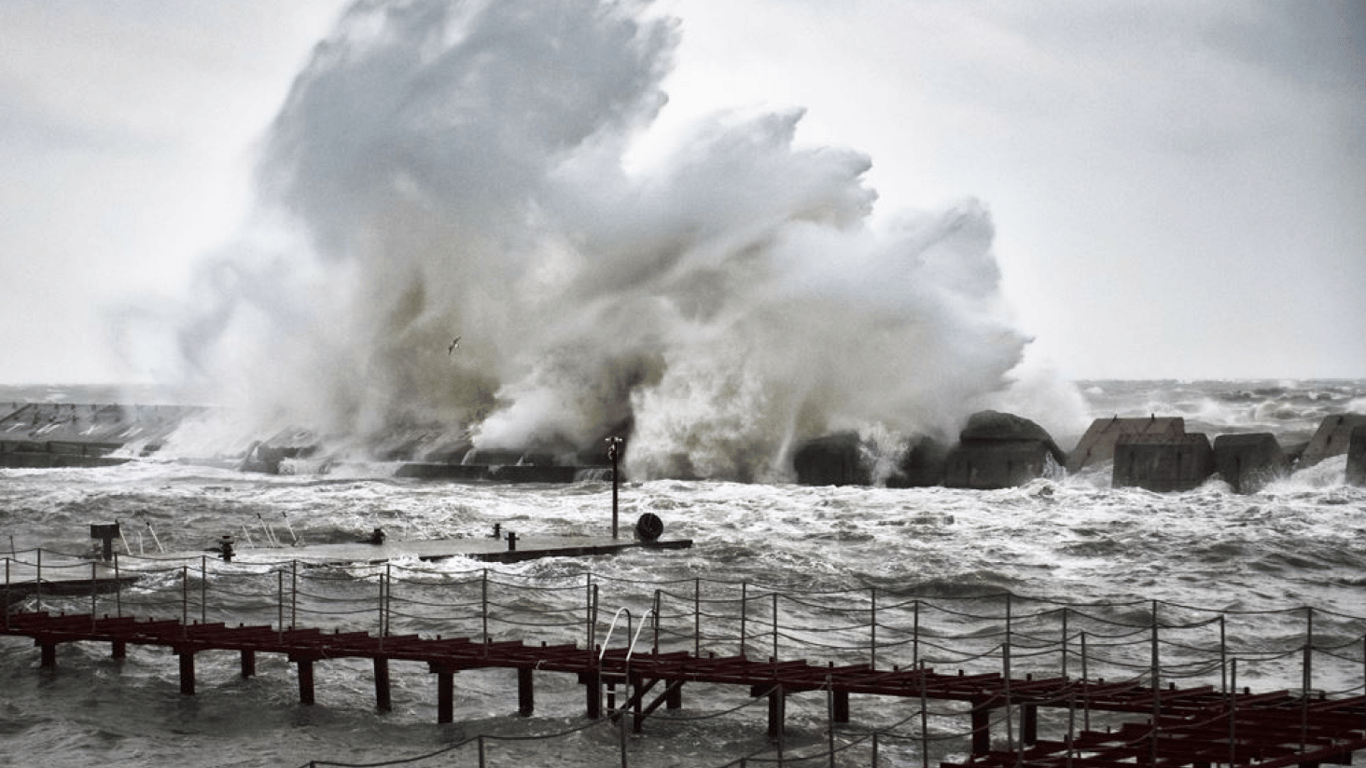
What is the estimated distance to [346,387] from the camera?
2525 inches

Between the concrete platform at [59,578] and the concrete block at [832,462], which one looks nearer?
the concrete platform at [59,578]

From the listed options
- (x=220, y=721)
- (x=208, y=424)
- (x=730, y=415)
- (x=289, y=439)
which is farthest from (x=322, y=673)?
(x=208, y=424)

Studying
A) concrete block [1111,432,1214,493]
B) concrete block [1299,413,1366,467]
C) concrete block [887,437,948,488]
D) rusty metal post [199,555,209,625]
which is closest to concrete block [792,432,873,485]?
concrete block [887,437,948,488]

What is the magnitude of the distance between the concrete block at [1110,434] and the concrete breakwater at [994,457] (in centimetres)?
4

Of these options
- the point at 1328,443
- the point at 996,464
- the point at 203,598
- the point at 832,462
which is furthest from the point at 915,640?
the point at 1328,443

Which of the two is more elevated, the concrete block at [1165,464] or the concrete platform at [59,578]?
the concrete block at [1165,464]

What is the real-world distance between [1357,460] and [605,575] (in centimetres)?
2643

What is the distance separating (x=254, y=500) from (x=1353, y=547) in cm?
3004

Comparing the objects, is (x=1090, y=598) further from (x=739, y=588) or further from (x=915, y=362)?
(x=915, y=362)

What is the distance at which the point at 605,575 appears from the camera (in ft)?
91.1

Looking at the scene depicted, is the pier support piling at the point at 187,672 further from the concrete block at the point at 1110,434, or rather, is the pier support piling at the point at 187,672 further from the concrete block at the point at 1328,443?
the concrete block at the point at 1328,443

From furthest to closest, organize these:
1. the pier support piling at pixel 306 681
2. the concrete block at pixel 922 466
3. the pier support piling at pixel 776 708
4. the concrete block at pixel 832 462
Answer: the concrete block at pixel 832 462
the concrete block at pixel 922 466
the pier support piling at pixel 306 681
the pier support piling at pixel 776 708

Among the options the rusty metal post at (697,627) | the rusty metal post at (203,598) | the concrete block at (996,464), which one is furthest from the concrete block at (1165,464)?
the rusty metal post at (203,598)

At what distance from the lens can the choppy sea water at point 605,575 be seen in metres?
16.7
